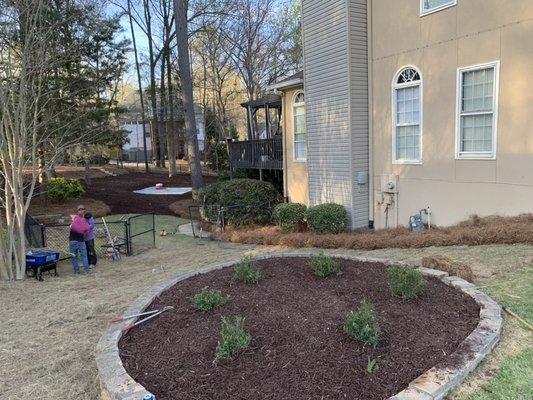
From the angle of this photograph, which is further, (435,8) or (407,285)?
(435,8)

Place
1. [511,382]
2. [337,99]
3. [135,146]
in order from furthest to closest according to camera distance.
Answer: [135,146] < [337,99] < [511,382]

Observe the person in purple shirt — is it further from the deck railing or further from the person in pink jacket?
the deck railing

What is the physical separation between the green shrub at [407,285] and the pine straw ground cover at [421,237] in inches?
128

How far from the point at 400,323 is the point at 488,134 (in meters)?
5.61

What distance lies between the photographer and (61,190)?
16.8 m

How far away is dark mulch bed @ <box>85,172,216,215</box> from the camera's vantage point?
17.8 meters

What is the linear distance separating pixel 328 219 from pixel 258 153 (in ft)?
19.5

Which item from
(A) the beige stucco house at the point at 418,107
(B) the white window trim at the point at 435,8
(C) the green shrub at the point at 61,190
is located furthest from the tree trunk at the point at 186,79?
(B) the white window trim at the point at 435,8

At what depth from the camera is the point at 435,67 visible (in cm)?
877

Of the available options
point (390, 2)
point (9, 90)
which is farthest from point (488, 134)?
point (9, 90)

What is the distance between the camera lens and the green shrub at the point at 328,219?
1031cm

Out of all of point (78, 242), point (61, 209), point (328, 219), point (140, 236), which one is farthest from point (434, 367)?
point (61, 209)

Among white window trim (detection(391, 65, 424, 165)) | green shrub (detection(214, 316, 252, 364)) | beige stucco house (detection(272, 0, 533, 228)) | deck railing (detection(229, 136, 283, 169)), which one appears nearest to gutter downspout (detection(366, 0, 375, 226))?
beige stucco house (detection(272, 0, 533, 228))

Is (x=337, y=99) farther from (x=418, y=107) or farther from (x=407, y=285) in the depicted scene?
(x=407, y=285)
